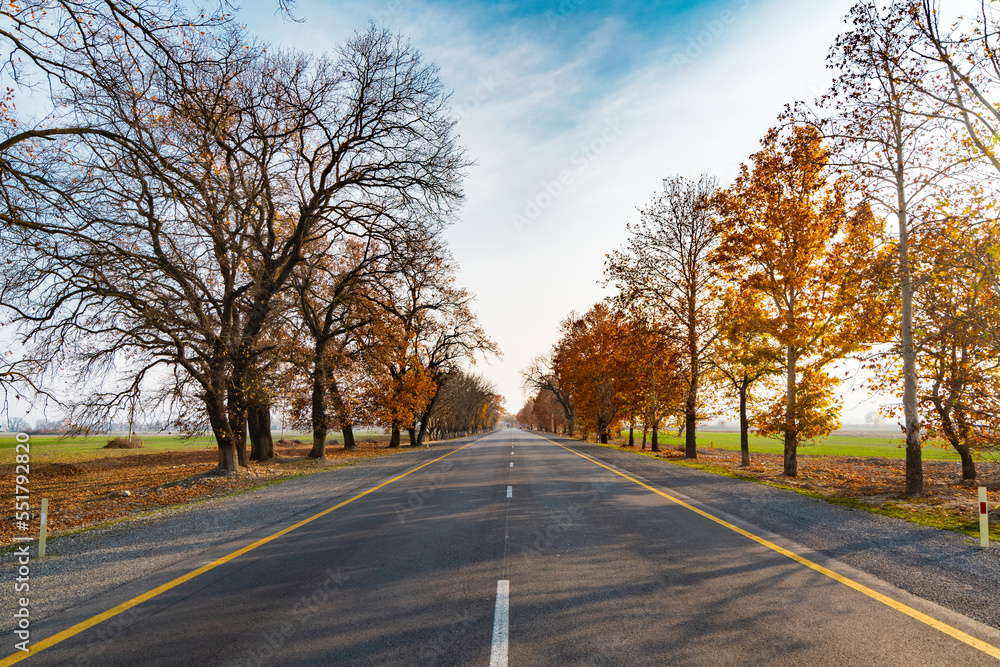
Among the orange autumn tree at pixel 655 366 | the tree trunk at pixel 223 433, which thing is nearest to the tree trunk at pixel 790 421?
the orange autumn tree at pixel 655 366

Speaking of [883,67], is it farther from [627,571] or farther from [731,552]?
[627,571]

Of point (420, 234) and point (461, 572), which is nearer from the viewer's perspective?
point (461, 572)

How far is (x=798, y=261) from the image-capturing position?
56.7ft

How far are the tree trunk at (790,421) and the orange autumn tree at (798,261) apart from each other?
0.10ft

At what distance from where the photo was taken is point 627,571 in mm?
6113

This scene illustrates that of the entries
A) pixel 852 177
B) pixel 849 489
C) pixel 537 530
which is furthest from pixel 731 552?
pixel 852 177

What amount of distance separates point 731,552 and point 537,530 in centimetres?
284

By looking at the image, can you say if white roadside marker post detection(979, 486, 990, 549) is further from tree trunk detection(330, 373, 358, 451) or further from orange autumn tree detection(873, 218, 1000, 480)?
tree trunk detection(330, 373, 358, 451)

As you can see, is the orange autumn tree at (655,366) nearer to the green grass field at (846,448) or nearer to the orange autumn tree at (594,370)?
the green grass field at (846,448)

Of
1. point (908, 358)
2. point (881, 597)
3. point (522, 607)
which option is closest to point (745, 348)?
point (908, 358)

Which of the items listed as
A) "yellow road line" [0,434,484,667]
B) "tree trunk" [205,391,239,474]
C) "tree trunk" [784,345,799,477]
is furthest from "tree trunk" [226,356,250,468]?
"tree trunk" [784,345,799,477]

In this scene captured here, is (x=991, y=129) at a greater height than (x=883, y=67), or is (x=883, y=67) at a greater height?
(x=883, y=67)

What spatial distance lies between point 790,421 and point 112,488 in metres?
22.9

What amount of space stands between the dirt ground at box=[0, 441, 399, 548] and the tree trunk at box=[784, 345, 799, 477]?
17.2 meters
